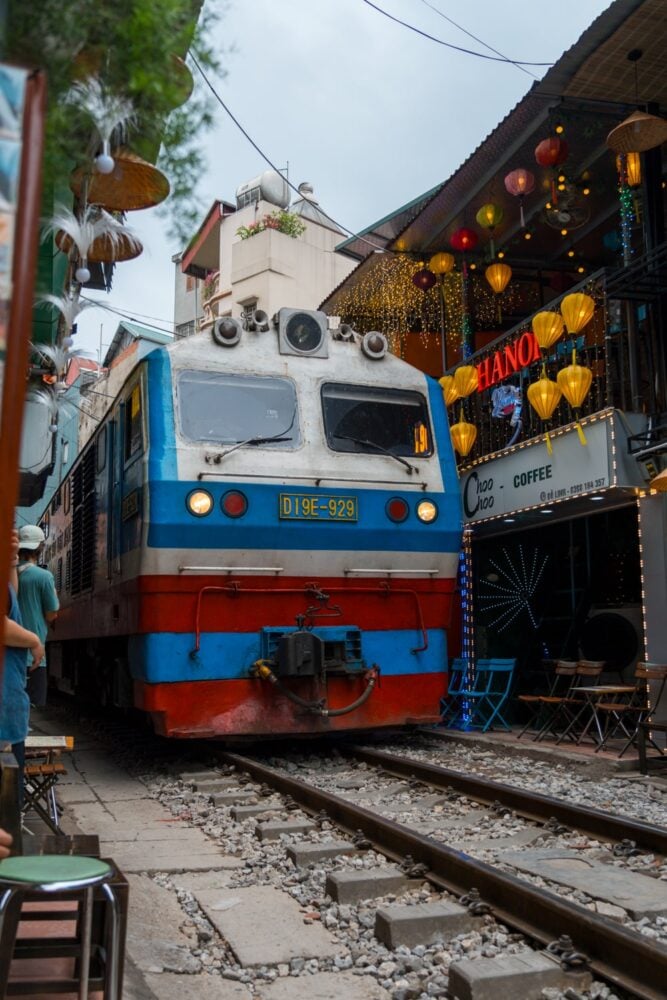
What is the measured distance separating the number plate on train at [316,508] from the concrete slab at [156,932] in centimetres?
354

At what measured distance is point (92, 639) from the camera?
10.7 m

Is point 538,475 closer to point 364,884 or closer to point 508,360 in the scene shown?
point 508,360

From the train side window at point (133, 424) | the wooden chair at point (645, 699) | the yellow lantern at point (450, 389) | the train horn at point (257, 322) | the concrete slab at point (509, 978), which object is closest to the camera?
the concrete slab at point (509, 978)

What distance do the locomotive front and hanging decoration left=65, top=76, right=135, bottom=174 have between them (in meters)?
4.96

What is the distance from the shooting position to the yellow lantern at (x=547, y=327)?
10320 mm

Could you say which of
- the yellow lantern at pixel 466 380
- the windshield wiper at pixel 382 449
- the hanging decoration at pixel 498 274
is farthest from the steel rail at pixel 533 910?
the hanging decoration at pixel 498 274

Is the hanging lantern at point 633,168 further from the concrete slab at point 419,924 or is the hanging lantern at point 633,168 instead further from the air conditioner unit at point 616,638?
the concrete slab at point 419,924

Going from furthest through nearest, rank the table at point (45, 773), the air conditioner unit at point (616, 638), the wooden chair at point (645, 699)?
the air conditioner unit at point (616, 638), the wooden chair at point (645, 699), the table at point (45, 773)

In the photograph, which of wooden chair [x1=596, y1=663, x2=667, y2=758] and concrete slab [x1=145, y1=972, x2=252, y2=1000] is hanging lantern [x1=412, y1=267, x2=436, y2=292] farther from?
concrete slab [x1=145, y1=972, x2=252, y2=1000]

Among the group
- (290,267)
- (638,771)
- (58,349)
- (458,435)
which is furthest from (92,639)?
(290,267)

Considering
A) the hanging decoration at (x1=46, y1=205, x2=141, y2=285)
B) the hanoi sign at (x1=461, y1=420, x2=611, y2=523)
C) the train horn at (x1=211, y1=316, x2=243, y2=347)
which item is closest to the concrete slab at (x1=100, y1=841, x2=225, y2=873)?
the hanging decoration at (x1=46, y1=205, x2=141, y2=285)

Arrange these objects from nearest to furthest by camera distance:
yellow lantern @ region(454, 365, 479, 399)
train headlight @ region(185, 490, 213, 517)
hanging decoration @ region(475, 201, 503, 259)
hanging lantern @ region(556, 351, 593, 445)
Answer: train headlight @ region(185, 490, 213, 517), hanging lantern @ region(556, 351, 593, 445), yellow lantern @ region(454, 365, 479, 399), hanging decoration @ region(475, 201, 503, 259)

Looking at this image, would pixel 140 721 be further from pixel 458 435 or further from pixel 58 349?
pixel 58 349

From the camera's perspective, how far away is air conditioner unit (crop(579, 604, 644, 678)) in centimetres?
1152
